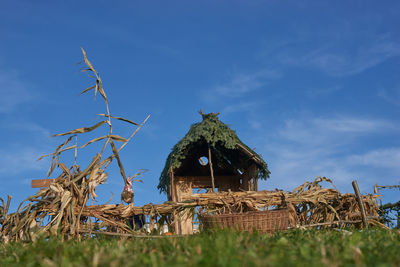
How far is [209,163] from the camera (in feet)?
49.0

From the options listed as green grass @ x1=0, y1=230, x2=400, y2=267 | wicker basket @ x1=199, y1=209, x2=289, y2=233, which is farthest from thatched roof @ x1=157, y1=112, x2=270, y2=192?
green grass @ x1=0, y1=230, x2=400, y2=267

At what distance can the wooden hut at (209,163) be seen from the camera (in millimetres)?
12883

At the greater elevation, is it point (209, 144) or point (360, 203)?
point (209, 144)

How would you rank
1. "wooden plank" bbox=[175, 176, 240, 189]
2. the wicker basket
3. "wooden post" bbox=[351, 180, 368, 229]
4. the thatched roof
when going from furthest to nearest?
"wooden plank" bbox=[175, 176, 240, 189] < the thatched roof < "wooden post" bbox=[351, 180, 368, 229] < the wicker basket

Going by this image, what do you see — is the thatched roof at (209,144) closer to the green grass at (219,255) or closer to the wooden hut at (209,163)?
the wooden hut at (209,163)

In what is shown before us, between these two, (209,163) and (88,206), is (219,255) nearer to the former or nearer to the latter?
(88,206)

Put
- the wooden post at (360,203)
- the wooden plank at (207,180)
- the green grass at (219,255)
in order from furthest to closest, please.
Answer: the wooden plank at (207,180) → the wooden post at (360,203) → the green grass at (219,255)

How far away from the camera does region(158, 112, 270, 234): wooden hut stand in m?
12.9

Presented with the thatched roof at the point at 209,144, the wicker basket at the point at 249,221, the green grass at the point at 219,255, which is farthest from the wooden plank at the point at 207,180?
the green grass at the point at 219,255

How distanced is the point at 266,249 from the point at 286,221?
113 inches

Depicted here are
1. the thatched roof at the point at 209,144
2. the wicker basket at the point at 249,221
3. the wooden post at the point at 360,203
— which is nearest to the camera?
the wicker basket at the point at 249,221

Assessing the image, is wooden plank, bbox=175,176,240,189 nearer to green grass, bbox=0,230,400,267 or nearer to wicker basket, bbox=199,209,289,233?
wicker basket, bbox=199,209,289,233

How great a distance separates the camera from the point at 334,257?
9.55 feet

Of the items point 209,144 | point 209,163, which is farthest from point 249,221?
point 209,163
